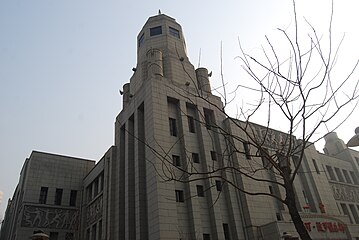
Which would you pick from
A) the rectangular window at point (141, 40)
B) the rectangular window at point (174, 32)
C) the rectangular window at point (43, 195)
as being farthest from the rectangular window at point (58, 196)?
the rectangular window at point (174, 32)

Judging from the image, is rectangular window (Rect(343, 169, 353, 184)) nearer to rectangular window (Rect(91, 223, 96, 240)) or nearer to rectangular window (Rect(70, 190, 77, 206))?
rectangular window (Rect(91, 223, 96, 240))

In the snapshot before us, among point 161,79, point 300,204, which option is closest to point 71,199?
point 161,79

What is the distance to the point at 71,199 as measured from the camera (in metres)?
28.3

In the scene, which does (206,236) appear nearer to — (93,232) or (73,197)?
(93,232)

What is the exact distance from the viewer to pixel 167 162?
18562 millimetres

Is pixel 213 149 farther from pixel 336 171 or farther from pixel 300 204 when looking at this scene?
pixel 336 171

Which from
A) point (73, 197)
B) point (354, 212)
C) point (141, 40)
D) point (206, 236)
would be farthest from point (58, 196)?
point (354, 212)

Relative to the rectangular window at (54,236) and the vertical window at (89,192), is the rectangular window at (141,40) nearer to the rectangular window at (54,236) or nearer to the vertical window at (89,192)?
the vertical window at (89,192)

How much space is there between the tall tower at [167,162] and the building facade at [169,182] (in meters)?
0.07

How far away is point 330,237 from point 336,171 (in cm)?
1450

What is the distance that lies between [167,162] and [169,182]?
1.47 m

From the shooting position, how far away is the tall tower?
16938 mm

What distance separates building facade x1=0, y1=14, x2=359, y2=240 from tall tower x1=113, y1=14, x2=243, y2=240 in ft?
0.22

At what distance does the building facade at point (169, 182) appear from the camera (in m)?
17.5
